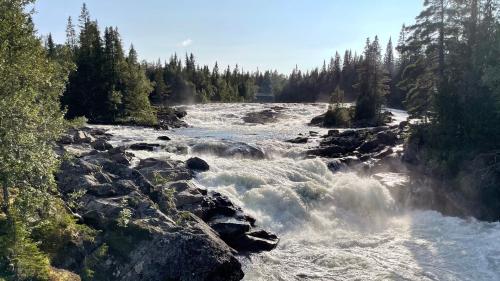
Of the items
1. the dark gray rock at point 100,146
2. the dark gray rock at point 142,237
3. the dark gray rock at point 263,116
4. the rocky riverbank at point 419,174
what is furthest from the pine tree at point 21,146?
the dark gray rock at point 263,116

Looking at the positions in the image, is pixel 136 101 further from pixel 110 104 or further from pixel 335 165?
pixel 335 165

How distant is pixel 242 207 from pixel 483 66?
58.5 feet

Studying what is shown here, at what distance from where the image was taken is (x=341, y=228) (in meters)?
21.6

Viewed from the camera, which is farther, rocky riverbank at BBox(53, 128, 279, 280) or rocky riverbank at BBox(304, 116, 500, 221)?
rocky riverbank at BBox(304, 116, 500, 221)

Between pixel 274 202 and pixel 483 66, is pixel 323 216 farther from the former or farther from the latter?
pixel 483 66

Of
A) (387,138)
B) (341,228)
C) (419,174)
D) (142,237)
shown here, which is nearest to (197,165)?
(341,228)

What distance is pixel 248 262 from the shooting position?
16266 millimetres

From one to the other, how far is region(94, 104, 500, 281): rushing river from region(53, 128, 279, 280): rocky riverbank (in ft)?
5.92

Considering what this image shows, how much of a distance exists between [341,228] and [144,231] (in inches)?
460

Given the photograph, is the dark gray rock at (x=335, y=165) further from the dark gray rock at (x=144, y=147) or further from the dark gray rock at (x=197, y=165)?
the dark gray rock at (x=144, y=147)

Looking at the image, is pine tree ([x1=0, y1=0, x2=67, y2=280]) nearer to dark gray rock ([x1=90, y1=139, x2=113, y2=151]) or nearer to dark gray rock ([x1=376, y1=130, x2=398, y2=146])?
dark gray rock ([x1=90, y1=139, x2=113, y2=151])

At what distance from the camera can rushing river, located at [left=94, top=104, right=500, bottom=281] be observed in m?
16.2

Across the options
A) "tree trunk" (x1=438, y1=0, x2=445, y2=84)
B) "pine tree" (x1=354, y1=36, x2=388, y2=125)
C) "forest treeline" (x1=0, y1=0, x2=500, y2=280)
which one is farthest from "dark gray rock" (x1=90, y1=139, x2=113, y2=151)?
"pine tree" (x1=354, y1=36, x2=388, y2=125)

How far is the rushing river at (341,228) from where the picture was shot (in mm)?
16250
